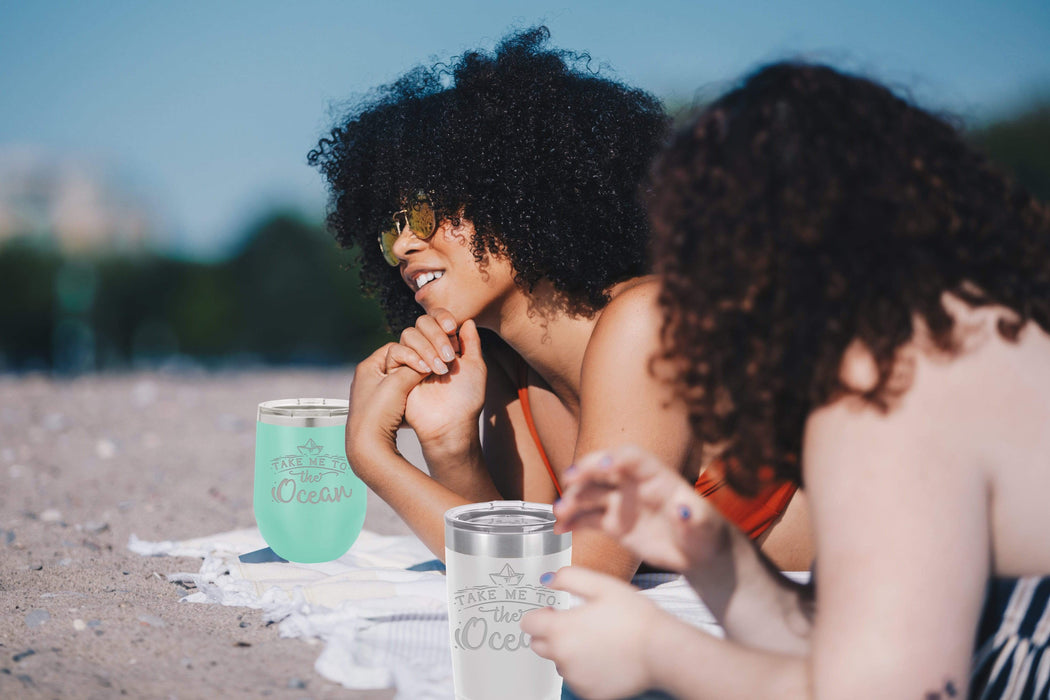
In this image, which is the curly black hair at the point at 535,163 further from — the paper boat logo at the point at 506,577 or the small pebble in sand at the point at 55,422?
the small pebble in sand at the point at 55,422

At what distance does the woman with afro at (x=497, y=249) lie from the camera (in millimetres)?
2559

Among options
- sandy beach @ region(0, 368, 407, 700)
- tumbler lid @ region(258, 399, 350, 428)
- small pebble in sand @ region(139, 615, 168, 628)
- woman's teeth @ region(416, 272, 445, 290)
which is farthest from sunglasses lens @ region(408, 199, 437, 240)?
small pebble in sand @ region(139, 615, 168, 628)

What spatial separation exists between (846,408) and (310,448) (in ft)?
6.10

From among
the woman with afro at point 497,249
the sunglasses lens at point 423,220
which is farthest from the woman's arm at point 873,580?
the sunglasses lens at point 423,220

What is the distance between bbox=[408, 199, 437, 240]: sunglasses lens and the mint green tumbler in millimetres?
630

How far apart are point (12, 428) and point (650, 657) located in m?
6.76

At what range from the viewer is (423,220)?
275 centimetres

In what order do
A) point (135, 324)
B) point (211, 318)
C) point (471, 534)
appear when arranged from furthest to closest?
point (211, 318) → point (135, 324) → point (471, 534)

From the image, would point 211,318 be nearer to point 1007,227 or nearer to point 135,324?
point 135,324

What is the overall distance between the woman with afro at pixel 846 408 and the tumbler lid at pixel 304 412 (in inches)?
56.0

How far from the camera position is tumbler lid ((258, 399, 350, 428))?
275 cm

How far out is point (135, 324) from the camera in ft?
54.6

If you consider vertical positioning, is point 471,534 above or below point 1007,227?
below

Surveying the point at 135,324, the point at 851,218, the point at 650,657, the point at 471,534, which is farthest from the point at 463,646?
the point at 135,324
